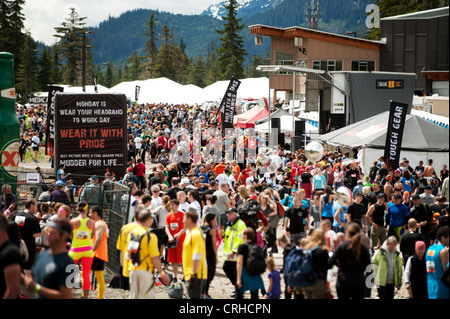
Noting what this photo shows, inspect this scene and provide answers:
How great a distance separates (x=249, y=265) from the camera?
794cm

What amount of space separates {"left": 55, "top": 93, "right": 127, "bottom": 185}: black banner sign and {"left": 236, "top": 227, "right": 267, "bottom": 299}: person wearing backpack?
34.2 feet

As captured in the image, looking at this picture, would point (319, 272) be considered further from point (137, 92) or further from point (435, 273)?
point (137, 92)

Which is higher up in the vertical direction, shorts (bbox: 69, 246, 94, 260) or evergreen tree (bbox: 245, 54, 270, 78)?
evergreen tree (bbox: 245, 54, 270, 78)

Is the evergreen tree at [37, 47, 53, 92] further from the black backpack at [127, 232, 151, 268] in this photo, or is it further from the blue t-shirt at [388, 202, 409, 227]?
the black backpack at [127, 232, 151, 268]

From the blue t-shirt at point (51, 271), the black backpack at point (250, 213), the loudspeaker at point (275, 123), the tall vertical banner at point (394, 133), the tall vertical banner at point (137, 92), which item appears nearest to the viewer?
the blue t-shirt at point (51, 271)

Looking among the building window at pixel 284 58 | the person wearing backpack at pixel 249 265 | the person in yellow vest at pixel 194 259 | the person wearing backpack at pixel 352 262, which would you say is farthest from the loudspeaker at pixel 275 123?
the person wearing backpack at pixel 352 262

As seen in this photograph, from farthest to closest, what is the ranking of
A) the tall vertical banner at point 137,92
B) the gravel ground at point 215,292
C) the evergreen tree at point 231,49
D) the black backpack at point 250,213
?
the evergreen tree at point 231,49 < the tall vertical banner at point 137,92 < the black backpack at point 250,213 < the gravel ground at point 215,292

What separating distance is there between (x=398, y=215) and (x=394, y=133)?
6.18m

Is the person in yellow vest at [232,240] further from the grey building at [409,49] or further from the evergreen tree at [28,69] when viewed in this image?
the evergreen tree at [28,69]

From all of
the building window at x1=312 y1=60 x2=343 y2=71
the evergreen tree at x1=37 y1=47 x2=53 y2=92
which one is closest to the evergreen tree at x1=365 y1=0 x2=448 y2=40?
the building window at x1=312 y1=60 x2=343 y2=71

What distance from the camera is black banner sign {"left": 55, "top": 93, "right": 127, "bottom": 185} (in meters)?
17.5

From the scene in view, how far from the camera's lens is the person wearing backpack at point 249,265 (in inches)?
313

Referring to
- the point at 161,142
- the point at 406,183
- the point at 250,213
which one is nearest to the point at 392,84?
the point at 161,142

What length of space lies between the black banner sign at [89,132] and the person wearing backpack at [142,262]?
10569mm
